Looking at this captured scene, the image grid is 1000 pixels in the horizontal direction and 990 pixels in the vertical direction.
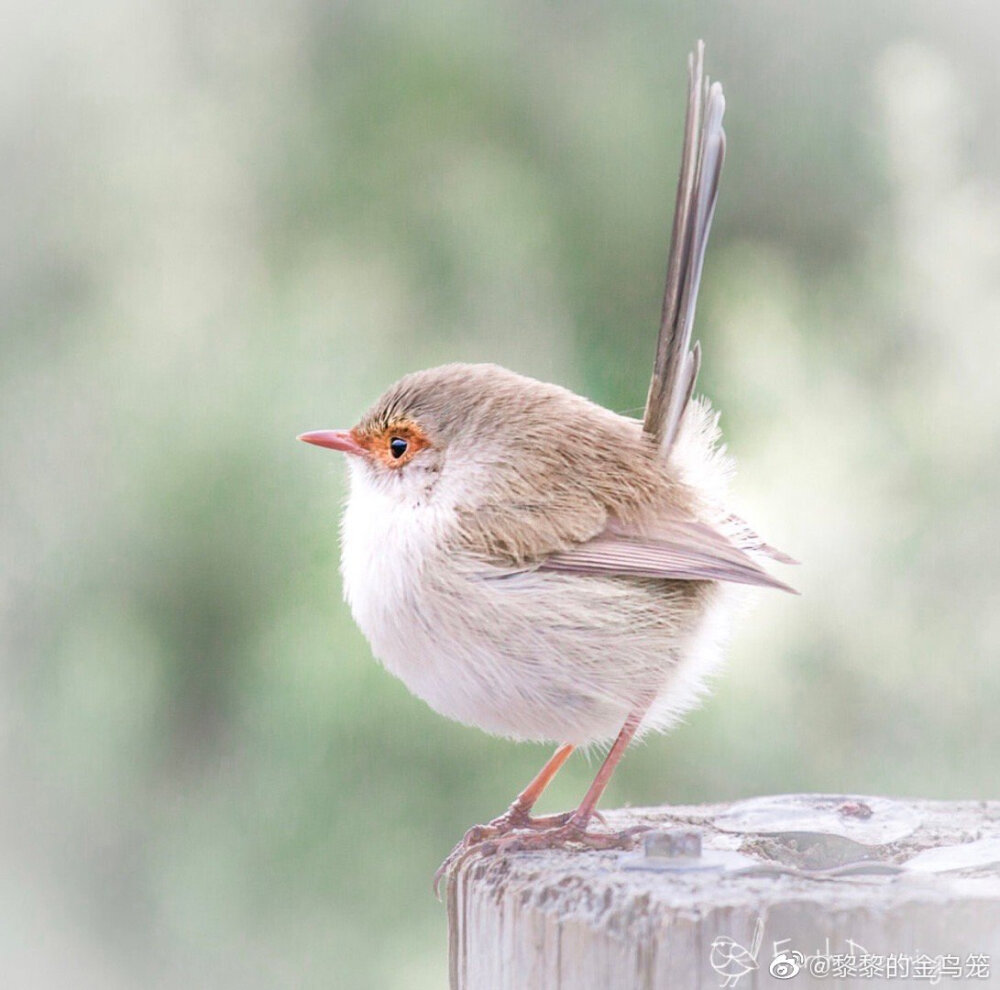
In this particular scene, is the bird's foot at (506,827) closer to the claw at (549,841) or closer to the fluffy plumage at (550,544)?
the claw at (549,841)

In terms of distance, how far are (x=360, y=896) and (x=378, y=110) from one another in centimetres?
248

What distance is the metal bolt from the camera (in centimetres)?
213

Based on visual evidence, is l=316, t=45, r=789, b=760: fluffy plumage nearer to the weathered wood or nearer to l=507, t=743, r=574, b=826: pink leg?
l=507, t=743, r=574, b=826: pink leg

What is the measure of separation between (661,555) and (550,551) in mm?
201

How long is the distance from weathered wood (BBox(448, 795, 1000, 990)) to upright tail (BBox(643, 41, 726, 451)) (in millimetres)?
849

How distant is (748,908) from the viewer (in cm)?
185

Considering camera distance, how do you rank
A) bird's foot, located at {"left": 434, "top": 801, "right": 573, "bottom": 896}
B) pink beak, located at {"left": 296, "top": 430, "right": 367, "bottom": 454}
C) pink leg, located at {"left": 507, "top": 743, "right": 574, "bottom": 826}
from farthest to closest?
pink beak, located at {"left": 296, "top": 430, "right": 367, "bottom": 454} < pink leg, located at {"left": 507, "top": 743, "right": 574, "bottom": 826} < bird's foot, located at {"left": 434, "top": 801, "right": 573, "bottom": 896}

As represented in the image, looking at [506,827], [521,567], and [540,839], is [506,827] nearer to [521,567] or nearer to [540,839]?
[540,839]

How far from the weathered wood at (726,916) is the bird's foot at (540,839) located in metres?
0.06

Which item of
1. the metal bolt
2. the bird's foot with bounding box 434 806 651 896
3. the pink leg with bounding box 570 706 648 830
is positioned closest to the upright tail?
the pink leg with bounding box 570 706 648 830

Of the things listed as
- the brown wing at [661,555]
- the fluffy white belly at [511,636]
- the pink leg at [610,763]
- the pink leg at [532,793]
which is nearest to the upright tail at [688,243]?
the brown wing at [661,555]

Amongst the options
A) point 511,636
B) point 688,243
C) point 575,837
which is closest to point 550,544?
point 511,636

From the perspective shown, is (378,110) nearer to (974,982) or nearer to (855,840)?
(855,840)

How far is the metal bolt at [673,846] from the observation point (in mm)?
2133
